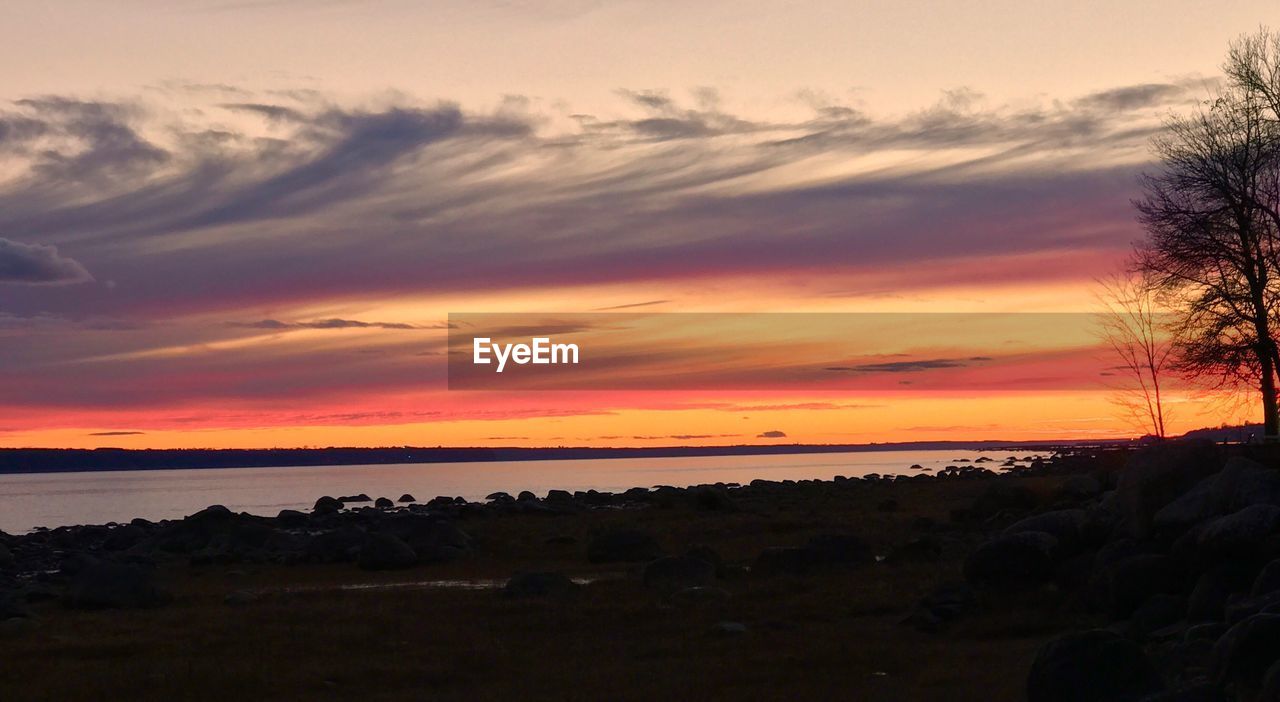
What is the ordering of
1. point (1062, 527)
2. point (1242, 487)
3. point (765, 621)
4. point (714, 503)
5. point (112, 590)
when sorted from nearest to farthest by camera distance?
point (1242, 487) → point (765, 621) → point (1062, 527) → point (112, 590) → point (714, 503)

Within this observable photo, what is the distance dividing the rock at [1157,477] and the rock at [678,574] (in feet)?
29.7

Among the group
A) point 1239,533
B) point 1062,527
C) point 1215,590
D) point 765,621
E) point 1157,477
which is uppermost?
point 1157,477

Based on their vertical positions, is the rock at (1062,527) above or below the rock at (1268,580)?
above

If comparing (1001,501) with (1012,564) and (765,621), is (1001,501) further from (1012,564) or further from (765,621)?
(765,621)

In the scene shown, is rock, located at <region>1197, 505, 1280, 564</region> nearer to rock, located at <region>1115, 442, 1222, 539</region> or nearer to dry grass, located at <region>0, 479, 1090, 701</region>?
dry grass, located at <region>0, 479, 1090, 701</region>

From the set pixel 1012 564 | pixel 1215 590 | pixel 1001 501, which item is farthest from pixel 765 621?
pixel 1001 501

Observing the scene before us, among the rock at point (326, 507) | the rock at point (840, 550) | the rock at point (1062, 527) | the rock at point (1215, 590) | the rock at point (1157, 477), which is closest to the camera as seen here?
the rock at point (1215, 590)

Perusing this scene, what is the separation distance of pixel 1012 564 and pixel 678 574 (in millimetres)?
7961

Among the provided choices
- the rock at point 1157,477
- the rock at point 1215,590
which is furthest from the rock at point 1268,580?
the rock at point 1157,477

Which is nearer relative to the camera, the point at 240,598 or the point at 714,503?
the point at 240,598

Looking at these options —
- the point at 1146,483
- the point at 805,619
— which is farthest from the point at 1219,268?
the point at 805,619

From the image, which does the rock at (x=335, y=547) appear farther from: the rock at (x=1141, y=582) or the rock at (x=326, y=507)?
the rock at (x=326, y=507)

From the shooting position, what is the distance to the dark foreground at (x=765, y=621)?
15781 mm

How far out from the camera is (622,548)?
3603 centimetres
